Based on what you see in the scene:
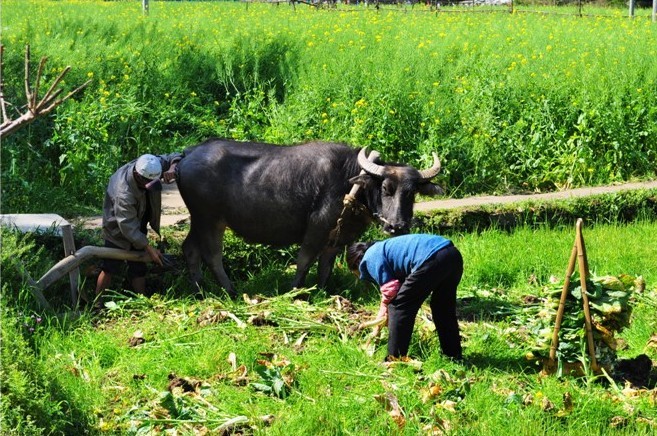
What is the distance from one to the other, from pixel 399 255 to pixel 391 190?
167 centimetres

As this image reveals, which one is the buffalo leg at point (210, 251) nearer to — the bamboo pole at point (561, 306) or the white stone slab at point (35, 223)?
the white stone slab at point (35, 223)

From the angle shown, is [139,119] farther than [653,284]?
Yes

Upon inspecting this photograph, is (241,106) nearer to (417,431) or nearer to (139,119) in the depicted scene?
(139,119)

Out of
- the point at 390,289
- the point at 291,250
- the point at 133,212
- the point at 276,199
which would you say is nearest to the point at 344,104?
the point at 291,250

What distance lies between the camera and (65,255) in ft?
27.7

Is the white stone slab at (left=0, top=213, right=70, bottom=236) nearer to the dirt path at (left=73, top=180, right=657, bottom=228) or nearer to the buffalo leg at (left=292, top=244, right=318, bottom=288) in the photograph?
the dirt path at (left=73, top=180, right=657, bottom=228)

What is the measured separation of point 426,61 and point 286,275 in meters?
6.82

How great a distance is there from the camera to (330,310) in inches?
319

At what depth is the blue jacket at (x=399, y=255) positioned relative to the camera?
6957 millimetres

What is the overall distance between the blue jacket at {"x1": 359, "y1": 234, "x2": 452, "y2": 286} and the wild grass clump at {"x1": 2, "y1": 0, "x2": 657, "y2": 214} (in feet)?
16.2

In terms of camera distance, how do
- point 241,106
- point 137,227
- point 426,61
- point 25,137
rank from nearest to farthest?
point 137,227 → point 25,137 → point 241,106 → point 426,61

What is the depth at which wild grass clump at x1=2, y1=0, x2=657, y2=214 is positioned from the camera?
11862 millimetres

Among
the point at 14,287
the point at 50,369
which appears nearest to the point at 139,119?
the point at 14,287

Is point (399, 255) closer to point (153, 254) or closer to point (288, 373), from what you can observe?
point (288, 373)
